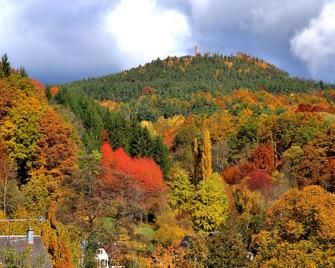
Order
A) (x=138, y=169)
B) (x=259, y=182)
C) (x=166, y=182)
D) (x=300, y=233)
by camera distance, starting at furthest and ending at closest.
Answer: (x=166, y=182) < (x=259, y=182) < (x=138, y=169) < (x=300, y=233)

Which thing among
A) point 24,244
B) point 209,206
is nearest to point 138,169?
point 209,206

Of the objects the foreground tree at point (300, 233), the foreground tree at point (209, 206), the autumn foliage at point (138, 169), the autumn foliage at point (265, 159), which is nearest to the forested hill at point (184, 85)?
the autumn foliage at point (265, 159)

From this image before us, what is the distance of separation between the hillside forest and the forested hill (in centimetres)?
283

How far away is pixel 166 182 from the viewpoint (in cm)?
7394

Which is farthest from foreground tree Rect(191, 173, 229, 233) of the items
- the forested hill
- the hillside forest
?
the forested hill

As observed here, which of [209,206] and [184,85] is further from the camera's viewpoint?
[184,85]

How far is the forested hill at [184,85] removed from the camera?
13562 centimetres

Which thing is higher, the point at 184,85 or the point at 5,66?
the point at 184,85

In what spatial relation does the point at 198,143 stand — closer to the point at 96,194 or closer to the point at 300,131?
the point at 300,131

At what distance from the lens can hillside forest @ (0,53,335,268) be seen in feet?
119

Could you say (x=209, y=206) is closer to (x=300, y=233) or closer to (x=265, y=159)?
(x=265, y=159)

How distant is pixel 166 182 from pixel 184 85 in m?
92.4

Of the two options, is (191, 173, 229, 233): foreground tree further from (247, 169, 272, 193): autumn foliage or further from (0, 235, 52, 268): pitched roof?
(0, 235, 52, 268): pitched roof

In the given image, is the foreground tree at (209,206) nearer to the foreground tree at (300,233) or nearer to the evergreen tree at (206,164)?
the evergreen tree at (206,164)
